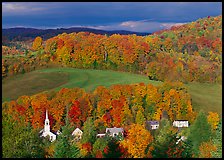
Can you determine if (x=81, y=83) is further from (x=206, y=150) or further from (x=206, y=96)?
(x=206, y=150)

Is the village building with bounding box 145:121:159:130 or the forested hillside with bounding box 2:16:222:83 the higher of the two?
the forested hillside with bounding box 2:16:222:83

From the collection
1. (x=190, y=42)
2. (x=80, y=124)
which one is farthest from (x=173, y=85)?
(x=190, y=42)

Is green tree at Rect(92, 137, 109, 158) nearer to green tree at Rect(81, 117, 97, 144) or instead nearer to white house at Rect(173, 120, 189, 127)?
green tree at Rect(81, 117, 97, 144)

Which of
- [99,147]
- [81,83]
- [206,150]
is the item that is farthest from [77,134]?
[81,83]

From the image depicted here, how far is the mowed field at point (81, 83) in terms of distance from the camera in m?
30.0

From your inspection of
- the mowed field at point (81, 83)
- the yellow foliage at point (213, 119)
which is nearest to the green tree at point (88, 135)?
the yellow foliage at point (213, 119)

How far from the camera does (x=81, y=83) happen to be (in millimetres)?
32094

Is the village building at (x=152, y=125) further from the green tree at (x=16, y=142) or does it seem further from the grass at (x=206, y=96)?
the green tree at (x=16, y=142)

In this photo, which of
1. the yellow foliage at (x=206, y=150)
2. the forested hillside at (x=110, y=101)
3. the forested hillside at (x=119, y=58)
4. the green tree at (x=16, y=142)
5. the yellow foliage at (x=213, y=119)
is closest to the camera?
the green tree at (x=16, y=142)

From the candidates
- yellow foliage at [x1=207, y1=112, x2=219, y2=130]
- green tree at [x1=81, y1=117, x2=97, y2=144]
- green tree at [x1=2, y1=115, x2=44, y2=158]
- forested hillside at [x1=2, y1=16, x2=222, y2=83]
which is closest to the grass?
yellow foliage at [x1=207, y1=112, x2=219, y2=130]

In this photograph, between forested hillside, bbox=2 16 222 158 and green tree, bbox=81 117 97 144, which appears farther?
green tree, bbox=81 117 97 144

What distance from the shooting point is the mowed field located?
3000 centimetres

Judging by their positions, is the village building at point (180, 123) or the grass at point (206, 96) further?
the grass at point (206, 96)

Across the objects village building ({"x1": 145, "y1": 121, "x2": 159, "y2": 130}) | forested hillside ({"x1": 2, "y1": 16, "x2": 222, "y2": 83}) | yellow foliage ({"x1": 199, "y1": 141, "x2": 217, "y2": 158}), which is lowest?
village building ({"x1": 145, "y1": 121, "x2": 159, "y2": 130})
